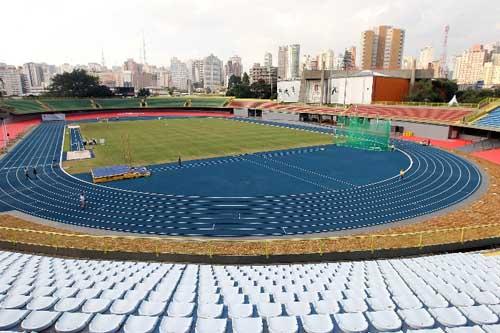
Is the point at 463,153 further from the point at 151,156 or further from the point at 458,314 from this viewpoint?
the point at 458,314

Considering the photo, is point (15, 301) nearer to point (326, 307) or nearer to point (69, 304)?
point (69, 304)

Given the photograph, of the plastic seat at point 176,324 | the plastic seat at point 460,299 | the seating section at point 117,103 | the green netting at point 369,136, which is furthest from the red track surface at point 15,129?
the plastic seat at point 460,299

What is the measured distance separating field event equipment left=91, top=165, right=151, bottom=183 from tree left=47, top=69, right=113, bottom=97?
91.4m

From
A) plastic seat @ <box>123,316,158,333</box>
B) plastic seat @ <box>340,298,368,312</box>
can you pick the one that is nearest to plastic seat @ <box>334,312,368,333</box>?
plastic seat @ <box>340,298,368,312</box>

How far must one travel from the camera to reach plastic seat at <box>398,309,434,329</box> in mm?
5777

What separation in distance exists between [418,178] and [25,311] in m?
30.3

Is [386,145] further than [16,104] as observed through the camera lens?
No

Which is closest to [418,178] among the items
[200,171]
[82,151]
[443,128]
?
[200,171]

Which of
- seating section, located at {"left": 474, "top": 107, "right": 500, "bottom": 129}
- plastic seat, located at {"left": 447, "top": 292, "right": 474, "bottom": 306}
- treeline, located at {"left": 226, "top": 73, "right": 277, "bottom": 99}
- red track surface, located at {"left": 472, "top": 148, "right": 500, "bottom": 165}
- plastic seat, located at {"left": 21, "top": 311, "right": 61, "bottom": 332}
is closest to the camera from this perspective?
plastic seat, located at {"left": 21, "top": 311, "right": 61, "bottom": 332}

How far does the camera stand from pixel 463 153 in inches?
1570

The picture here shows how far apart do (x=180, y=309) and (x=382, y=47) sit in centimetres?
19521

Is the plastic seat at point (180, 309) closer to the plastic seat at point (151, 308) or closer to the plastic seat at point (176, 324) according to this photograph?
the plastic seat at point (151, 308)

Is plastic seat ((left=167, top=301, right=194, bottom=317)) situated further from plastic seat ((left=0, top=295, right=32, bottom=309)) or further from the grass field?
the grass field

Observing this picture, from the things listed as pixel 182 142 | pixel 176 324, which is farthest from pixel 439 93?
pixel 176 324
